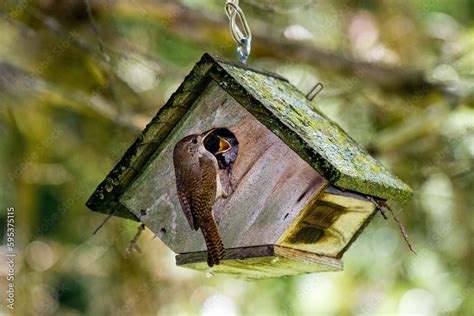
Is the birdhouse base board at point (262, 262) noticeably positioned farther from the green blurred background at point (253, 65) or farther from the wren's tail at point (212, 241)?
the green blurred background at point (253, 65)

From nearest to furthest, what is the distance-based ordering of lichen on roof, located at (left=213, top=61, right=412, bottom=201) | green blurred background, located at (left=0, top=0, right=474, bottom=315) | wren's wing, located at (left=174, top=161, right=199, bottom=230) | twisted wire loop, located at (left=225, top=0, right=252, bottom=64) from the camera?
1. lichen on roof, located at (left=213, top=61, right=412, bottom=201)
2. wren's wing, located at (left=174, top=161, right=199, bottom=230)
3. twisted wire loop, located at (left=225, top=0, right=252, bottom=64)
4. green blurred background, located at (left=0, top=0, right=474, bottom=315)

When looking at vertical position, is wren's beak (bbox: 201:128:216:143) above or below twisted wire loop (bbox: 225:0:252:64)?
below

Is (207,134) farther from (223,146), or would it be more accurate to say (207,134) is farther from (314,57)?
(314,57)

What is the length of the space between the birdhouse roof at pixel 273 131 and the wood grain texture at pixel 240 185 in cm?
4

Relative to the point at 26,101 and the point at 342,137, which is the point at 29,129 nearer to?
the point at 26,101

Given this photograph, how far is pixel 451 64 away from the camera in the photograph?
534 cm

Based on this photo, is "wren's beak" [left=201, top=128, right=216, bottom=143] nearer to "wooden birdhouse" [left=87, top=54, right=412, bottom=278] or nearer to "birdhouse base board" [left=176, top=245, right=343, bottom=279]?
"wooden birdhouse" [left=87, top=54, right=412, bottom=278]

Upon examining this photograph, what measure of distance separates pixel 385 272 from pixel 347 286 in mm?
267

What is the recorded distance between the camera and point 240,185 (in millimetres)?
2650

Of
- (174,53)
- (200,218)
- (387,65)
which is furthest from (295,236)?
(174,53)

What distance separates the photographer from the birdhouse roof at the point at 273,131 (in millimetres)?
2525

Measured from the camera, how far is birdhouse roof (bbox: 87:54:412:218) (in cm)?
253
